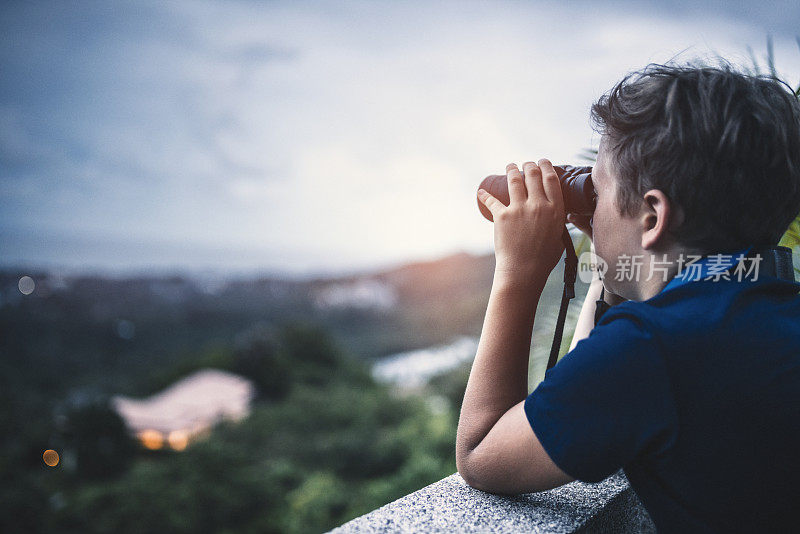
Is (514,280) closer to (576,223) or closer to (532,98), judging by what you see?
(576,223)

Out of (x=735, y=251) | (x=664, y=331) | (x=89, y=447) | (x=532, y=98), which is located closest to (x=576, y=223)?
(x=735, y=251)

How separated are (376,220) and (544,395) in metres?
27.6

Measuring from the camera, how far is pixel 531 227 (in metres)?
0.83

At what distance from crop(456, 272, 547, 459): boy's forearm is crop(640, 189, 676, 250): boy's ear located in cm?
17

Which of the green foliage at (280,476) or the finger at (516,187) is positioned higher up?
the finger at (516,187)

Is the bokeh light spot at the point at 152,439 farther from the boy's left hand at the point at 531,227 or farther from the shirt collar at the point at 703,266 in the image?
the shirt collar at the point at 703,266

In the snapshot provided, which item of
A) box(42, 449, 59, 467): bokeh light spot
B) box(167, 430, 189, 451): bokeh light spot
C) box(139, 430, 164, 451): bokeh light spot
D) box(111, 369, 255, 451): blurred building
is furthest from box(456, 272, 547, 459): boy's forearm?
box(42, 449, 59, 467): bokeh light spot

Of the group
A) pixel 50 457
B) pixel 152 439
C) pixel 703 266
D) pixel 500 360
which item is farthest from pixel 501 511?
pixel 50 457

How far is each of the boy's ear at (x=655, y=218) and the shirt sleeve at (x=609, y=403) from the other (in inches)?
5.2

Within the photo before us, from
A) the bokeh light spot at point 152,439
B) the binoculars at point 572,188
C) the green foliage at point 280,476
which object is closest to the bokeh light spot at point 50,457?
the bokeh light spot at point 152,439

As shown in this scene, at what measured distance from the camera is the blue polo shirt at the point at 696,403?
23.8 inches

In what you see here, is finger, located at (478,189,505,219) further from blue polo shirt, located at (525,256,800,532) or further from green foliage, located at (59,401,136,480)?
green foliage, located at (59,401,136,480)

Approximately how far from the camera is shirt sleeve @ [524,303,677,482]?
0.60 meters

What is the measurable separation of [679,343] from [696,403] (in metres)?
0.08
